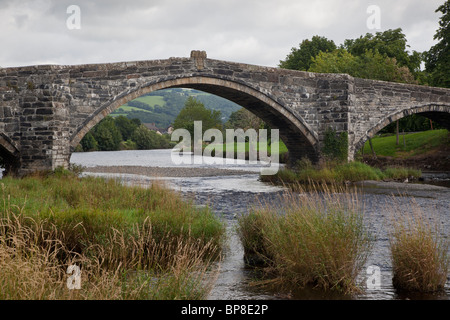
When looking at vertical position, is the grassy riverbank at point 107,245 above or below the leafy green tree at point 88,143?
below

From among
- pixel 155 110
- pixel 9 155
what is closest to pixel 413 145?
pixel 9 155

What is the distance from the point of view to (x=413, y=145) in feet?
96.5

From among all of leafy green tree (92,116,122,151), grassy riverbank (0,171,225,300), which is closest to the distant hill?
leafy green tree (92,116,122,151)

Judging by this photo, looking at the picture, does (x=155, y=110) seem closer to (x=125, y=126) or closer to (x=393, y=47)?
(x=125, y=126)

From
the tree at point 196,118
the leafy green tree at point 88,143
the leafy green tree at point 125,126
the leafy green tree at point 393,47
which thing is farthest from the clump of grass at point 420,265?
the leafy green tree at point 125,126

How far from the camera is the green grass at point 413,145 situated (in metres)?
28.4

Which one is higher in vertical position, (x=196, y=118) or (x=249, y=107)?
(x=196, y=118)

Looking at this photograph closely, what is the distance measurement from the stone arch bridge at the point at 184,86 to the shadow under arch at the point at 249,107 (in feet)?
0.12

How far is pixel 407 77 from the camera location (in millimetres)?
30219

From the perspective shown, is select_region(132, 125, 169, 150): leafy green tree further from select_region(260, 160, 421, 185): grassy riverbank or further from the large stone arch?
select_region(260, 160, 421, 185): grassy riverbank

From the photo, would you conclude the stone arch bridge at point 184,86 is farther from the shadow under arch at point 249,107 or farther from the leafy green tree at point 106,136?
the leafy green tree at point 106,136

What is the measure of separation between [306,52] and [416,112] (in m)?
22.5
